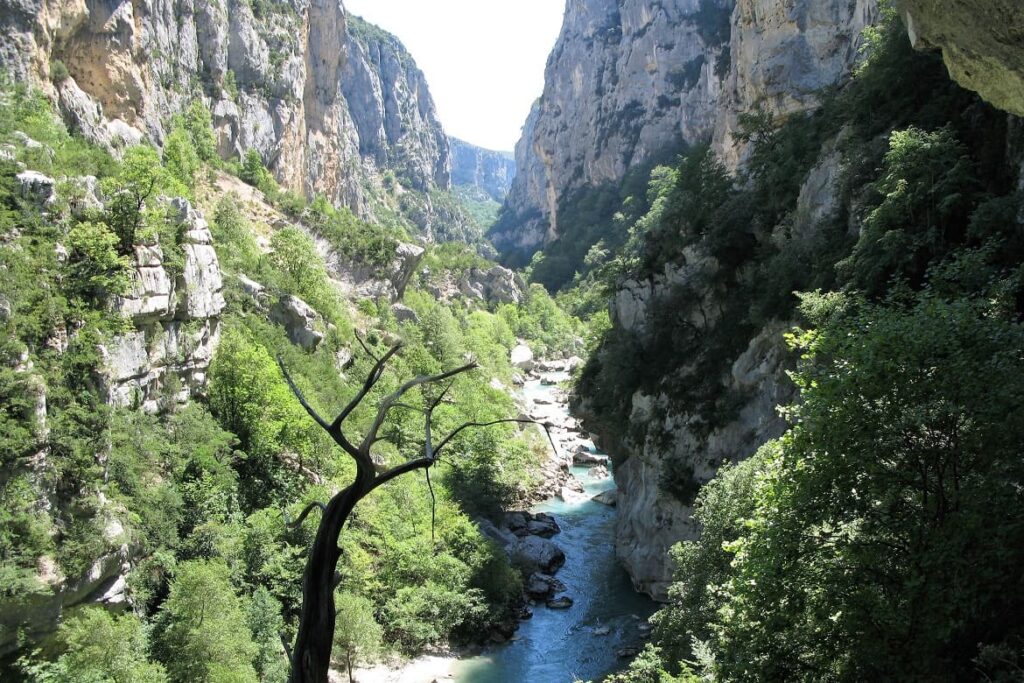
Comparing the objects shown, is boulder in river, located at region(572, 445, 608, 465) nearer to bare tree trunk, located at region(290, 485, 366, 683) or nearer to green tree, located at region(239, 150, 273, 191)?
green tree, located at region(239, 150, 273, 191)

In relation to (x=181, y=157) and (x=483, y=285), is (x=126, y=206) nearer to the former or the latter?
(x=181, y=157)

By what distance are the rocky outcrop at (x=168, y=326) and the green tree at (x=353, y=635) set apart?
1113 cm

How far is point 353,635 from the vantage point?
24.5 m

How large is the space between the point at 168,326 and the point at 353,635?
51.5ft

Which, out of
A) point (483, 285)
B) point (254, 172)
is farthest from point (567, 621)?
point (483, 285)

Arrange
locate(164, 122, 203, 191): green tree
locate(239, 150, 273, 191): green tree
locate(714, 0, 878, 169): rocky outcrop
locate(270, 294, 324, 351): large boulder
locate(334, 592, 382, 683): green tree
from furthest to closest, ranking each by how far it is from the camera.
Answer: locate(239, 150, 273, 191): green tree, locate(164, 122, 203, 191): green tree, locate(270, 294, 324, 351): large boulder, locate(714, 0, 878, 169): rocky outcrop, locate(334, 592, 382, 683): green tree

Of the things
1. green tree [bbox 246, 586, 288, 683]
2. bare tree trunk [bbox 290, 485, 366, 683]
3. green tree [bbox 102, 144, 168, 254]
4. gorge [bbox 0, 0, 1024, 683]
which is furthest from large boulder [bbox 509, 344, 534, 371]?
bare tree trunk [bbox 290, 485, 366, 683]

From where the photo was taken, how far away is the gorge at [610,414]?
9.23 m

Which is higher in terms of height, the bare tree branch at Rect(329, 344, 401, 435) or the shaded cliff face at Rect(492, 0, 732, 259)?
the shaded cliff face at Rect(492, 0, 732, 259)

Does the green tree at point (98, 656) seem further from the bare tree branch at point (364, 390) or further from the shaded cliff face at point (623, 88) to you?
the shaded cliff face at point (623, 88)

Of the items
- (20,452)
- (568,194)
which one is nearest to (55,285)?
(20,452)

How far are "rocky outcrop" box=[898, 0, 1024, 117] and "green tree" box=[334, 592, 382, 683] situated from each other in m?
22.3

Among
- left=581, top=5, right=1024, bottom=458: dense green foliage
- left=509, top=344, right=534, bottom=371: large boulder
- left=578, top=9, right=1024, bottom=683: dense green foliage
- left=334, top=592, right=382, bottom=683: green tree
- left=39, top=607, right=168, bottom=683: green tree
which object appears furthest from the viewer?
left=509, top=344, right=534, bottom=371: large boulder

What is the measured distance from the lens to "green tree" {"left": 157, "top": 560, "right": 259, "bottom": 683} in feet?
68.4
